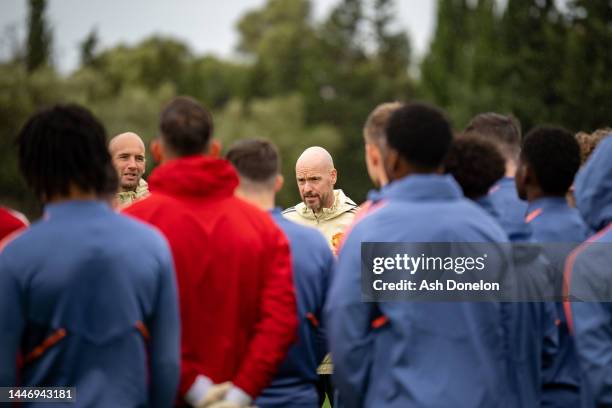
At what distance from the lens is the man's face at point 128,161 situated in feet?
27.4

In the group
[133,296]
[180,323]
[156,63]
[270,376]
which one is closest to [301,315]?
[270,376]

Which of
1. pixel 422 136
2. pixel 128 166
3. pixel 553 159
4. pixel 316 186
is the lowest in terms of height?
pixel 316 186

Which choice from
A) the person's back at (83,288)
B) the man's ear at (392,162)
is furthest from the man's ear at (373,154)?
the person's back at (83,288)

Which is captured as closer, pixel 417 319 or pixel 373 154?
pixel 417 319

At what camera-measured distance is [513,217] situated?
5.79 metres

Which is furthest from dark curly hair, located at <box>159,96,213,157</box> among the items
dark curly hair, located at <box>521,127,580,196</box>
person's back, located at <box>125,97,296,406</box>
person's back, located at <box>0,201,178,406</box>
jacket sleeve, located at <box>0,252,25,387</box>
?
dark curly hair, located at <box>521,127,580,196</box>

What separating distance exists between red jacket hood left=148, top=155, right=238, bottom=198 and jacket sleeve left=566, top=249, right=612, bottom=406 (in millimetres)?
1802

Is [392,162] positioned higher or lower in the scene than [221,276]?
higher

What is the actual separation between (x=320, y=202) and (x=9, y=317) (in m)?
4.62

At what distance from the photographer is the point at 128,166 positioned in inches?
330

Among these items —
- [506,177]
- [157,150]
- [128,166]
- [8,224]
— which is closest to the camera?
[157,150]

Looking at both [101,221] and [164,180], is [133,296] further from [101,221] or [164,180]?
[164,180]

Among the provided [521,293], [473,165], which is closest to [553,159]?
[473,165]

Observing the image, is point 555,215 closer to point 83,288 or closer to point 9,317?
point 83,288
